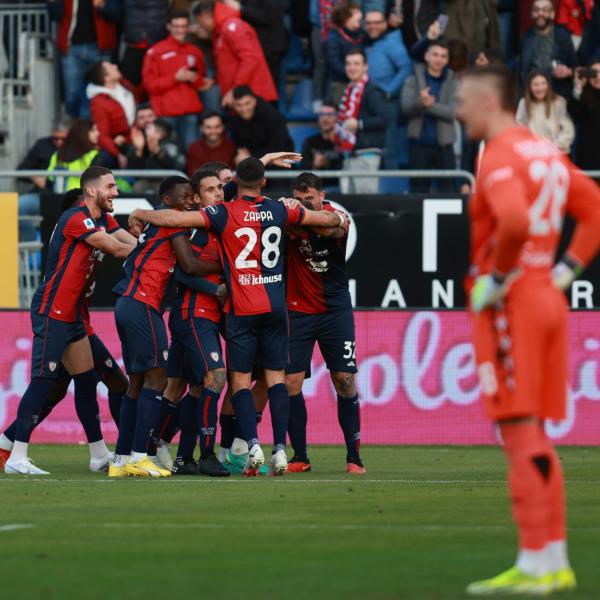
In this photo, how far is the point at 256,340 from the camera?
11.4 m

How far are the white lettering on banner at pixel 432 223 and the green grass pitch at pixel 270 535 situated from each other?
Answer: 203 inches

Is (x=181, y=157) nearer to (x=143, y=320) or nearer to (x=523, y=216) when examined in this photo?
(x=143, y=320)

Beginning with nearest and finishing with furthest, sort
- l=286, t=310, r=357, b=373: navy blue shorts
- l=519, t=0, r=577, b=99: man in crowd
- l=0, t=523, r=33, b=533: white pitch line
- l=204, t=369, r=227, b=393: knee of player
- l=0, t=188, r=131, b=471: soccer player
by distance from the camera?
l=0, t=523, r=33, b=533: white pitch line → l=204, t=369, r=227, b=393: knee of player → l=286, t=310, r=357, b=373: navy blue shorts → l=0, t=188, r=131, b=471: soccer player → l=519, t=0, r=577, b=99: man in crowd

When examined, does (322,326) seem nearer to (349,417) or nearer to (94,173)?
(349,417)

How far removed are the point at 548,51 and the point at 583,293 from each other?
10.8 ft

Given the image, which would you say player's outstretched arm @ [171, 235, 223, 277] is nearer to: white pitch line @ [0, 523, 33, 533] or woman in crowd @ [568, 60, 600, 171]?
white pitch line @ [0, 523, 33, 533]

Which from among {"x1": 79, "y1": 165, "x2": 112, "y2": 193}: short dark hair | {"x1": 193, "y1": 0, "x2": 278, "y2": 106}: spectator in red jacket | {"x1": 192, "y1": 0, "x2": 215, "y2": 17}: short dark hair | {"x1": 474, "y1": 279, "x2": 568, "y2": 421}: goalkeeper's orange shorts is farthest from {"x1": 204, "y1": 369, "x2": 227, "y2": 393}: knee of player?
{"x1": 192, "y1": 0, "x2": 215, "y2": 17}: short dark hair

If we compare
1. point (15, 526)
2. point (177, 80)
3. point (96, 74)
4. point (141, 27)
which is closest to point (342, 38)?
point (177, 80)

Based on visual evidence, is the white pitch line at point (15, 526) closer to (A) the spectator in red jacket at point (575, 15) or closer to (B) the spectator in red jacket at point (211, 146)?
(B) the spectator in red jacket at point (211, 146)

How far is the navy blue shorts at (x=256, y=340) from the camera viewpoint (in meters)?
11.2

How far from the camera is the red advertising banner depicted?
15.3 meters

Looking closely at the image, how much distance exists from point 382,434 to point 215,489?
546cm

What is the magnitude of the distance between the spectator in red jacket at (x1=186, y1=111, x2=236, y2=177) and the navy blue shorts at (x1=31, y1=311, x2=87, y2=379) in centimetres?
609

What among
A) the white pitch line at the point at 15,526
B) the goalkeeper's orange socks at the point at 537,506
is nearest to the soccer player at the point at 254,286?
the white pitch line at the point at 15,526
